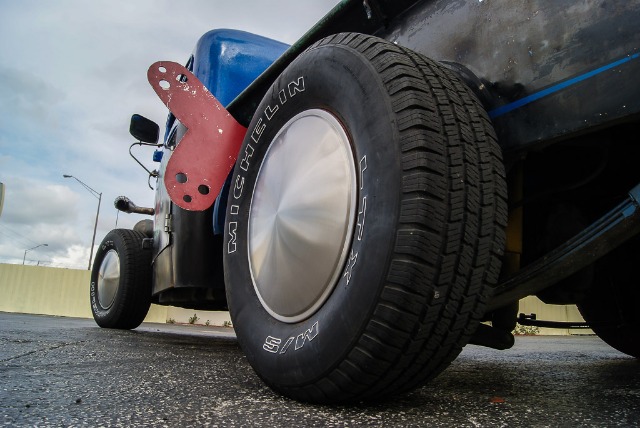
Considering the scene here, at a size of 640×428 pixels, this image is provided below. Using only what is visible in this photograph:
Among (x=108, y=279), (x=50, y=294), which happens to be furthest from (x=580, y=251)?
(x=50, y=294)

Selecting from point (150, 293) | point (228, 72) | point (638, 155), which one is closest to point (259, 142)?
point (638, 155)

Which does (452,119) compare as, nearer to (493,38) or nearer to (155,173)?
(493,38)

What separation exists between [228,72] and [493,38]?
6.50 feet

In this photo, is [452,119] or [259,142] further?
[259,142]

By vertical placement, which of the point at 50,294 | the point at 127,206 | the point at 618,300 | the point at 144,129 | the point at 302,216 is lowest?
the point at 50,294

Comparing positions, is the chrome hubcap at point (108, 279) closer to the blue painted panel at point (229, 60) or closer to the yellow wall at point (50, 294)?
the blue painted panel at point (229, 60)

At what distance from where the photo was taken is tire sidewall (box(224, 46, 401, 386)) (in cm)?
109

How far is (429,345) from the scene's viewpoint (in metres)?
1.10

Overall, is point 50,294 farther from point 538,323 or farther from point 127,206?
point 538,323

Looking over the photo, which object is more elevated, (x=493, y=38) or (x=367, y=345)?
(x=493, y=38)

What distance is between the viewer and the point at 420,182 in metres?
1.07

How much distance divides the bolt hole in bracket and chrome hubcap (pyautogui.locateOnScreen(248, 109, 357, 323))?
0.50 metres

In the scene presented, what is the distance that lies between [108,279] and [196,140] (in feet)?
8.90

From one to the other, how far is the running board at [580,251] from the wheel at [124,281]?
10.5 ft
